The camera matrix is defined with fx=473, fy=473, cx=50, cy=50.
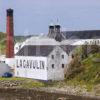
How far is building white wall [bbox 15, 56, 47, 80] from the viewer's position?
5733cm

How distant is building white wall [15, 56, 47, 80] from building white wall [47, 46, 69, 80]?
60cm

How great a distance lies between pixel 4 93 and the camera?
50.2m

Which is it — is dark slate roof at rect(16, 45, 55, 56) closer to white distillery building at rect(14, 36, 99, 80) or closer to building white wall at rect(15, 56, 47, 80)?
white distillery building at rect(14, 36, 99, 80)

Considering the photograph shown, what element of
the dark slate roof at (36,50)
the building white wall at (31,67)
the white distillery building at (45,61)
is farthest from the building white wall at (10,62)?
the white distillery building at (45,61)

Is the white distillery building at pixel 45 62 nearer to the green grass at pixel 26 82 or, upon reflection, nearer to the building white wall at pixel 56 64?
the building white wall at pixel 56 64

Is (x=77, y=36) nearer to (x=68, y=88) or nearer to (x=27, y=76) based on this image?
(x=27, y=76)

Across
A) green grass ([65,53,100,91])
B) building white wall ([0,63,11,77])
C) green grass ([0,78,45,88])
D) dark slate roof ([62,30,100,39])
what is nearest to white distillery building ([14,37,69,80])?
green grass ([0,78,45,88])

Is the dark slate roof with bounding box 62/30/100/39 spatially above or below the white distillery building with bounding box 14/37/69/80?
above

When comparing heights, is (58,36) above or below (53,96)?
above

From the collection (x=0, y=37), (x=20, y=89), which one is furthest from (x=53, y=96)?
(x=0, y=37)

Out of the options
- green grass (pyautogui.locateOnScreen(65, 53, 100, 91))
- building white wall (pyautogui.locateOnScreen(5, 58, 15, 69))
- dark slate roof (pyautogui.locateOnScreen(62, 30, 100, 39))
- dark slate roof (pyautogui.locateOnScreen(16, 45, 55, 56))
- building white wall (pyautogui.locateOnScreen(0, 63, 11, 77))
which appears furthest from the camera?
dark slate roof (pyautogui.locateOnScreen(62, 30, 100, 39))

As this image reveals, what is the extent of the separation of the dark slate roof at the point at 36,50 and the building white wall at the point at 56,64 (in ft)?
2.40

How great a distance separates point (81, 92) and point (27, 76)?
13.1 m

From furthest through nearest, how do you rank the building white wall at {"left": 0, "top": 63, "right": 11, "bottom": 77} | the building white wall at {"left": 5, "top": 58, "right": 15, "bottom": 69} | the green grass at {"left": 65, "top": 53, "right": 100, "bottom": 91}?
the building white wall at {"left": 5, "top": 58, "right": 15, "bottom": 69} < the building white wall at {"left": 0, "top": 63, "right": 11, "bottom": 77} < the green grass at {"left": 65, "top": 53, "right": 100, "bottom": 91}
